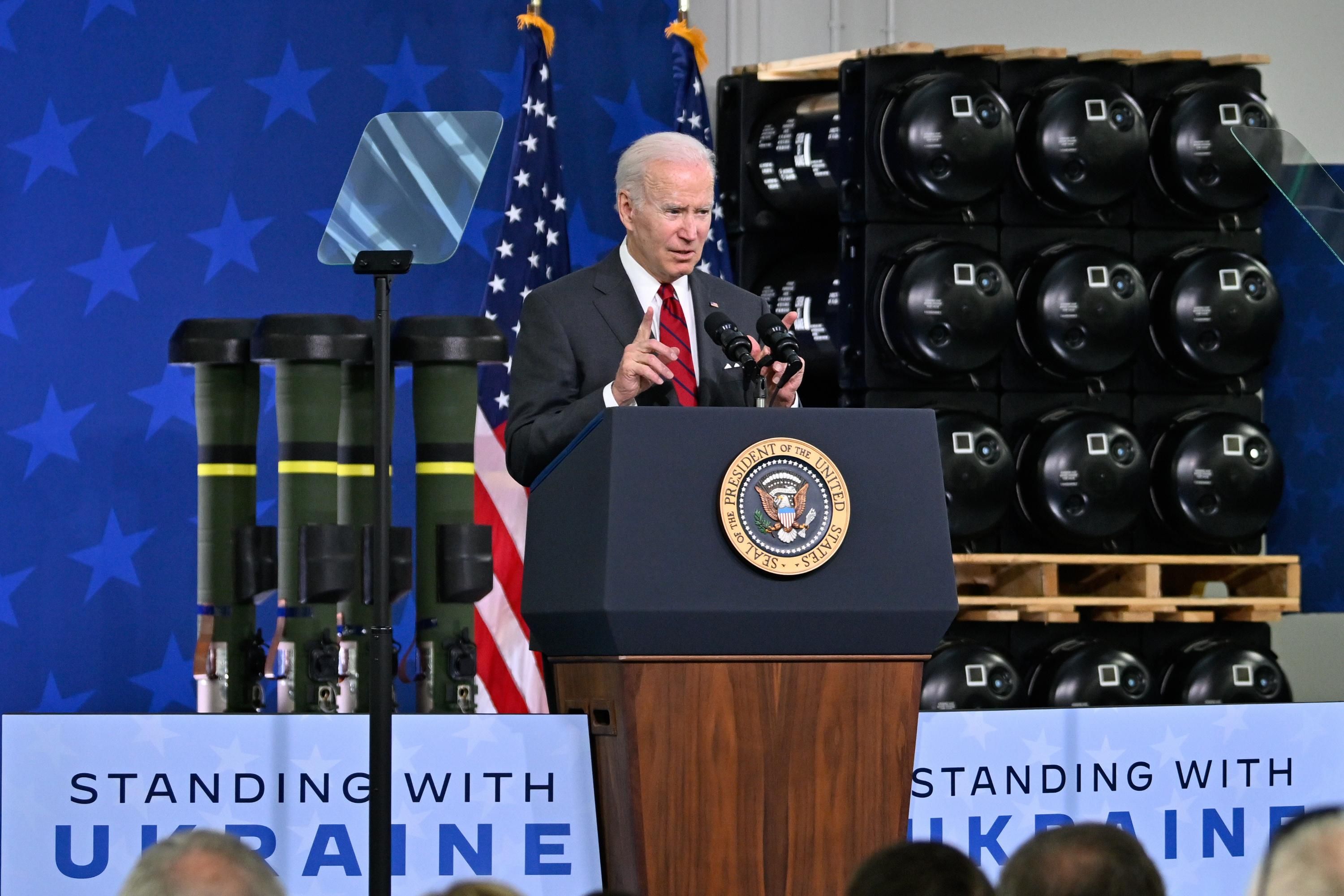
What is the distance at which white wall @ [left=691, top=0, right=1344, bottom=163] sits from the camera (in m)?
7.15

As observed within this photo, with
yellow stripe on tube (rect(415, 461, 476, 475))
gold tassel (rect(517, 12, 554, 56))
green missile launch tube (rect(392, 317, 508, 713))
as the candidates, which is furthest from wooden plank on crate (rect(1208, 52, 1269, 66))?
yellow stripe on tube (rect(415, 461, 476, 475))

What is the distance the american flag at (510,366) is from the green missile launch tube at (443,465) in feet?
4.15

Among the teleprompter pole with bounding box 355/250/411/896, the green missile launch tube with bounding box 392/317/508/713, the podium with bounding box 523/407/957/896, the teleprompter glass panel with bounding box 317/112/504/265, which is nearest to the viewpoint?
the podium with bounding box 523/407/957/896

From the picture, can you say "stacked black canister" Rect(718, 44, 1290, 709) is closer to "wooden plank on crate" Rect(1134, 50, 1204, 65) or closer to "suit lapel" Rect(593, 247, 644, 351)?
"wooden plank on crate" Rect(1134, 50, 1204, 65)

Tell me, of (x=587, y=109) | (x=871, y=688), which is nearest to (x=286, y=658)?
(x=871, y=688)

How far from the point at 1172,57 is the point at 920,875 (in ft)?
18.1

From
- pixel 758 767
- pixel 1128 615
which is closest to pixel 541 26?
pixel 1128 615

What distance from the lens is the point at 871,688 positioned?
8.84 feet

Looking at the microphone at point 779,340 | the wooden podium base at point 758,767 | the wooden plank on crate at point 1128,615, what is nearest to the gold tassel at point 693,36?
the wooden plank on crate at point 1128,615

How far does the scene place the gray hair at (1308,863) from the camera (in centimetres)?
154

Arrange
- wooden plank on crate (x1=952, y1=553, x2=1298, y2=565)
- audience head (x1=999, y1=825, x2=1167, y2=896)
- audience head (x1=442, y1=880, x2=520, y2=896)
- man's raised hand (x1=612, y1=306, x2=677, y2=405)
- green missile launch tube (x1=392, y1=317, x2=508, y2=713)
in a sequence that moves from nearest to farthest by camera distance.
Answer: audience head (x1=442, y1=880, x2=520, y2=896), audience head (x1=999, y1=825, x2=1167, y2=896), man's raised hand (x1=612, y1=306, x2=677, y2=405), green missile launch tube (x1=392, y1=317, x2=508, y2=713), wooden plank on crate (x1=952, y1=553, x2=1298, y2=565)

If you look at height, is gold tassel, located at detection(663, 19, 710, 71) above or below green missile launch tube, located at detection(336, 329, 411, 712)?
above

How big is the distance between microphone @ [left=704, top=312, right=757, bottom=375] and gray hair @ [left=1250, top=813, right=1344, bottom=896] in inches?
52.2

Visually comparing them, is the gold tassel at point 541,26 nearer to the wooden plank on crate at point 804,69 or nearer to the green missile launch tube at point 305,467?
the wooden plank on crate at point 804,69
